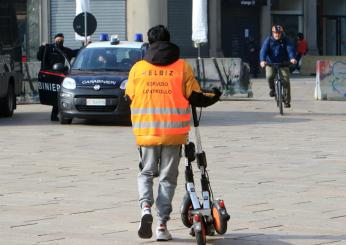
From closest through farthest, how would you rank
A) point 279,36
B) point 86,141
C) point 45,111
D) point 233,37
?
point 86,141 → point 279,36 → point 45,111 → point 233,37

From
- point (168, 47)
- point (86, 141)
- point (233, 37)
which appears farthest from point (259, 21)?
point (168, 47)

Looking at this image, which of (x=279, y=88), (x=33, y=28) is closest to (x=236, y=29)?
(x=33, y=28)

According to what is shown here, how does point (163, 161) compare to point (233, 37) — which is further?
point (233, 37)

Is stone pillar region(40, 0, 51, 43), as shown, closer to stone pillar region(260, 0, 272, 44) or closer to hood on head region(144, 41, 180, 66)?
stone pillar region(260, 0, 272, 44)

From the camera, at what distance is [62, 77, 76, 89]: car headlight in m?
20.2

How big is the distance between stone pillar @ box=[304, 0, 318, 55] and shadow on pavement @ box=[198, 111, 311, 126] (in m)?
24.7

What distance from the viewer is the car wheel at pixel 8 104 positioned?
22.6 meters

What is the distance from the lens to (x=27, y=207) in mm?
10562

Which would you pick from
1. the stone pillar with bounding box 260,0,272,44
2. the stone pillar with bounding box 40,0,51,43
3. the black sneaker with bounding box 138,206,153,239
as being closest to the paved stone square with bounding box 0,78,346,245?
the black sneaker with bounding box 138,206,153,239

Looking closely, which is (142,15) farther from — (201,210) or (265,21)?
(201,210)

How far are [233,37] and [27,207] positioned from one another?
111ft

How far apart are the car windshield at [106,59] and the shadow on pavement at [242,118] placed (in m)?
1.79

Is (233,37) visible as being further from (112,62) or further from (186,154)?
(186,154)

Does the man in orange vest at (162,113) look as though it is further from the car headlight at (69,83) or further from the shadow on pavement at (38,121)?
the shadow on pavement at (38,121)
